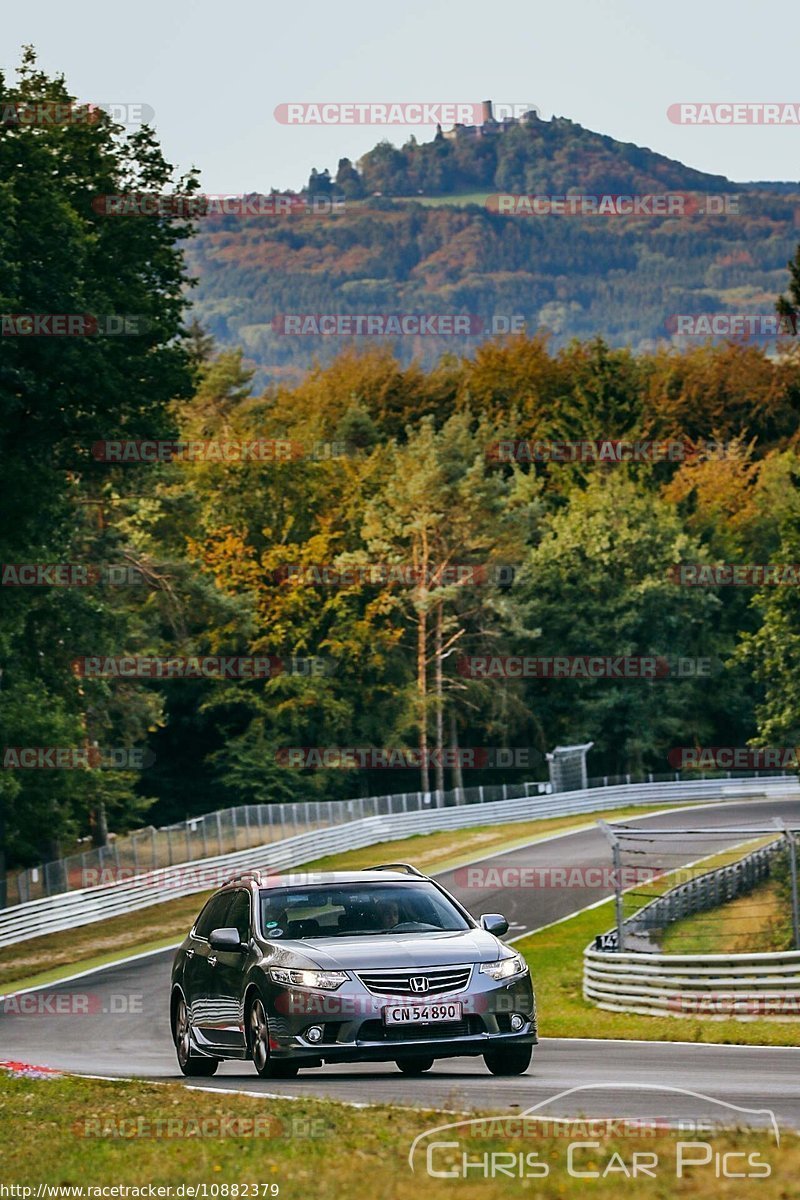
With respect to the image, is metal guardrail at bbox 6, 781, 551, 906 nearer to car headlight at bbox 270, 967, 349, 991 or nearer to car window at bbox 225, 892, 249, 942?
car window at bbox 225, 892, 249, 942

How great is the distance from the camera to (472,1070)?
14.1 meters

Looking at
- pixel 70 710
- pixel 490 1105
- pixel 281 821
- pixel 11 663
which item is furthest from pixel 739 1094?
pixel 281 821

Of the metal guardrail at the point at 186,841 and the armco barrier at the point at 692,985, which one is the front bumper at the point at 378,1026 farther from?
the metal guardrail at the point at 186,841

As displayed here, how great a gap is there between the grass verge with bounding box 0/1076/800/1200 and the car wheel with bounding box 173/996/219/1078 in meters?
2.43

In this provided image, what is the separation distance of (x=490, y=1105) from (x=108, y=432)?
31664 mm

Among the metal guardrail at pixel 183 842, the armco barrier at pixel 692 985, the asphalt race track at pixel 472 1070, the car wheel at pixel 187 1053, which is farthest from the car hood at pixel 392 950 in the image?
the metal guardrail at pixel 183 842

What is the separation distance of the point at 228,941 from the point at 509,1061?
225 cm

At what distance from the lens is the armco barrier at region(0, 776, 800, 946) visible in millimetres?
42312

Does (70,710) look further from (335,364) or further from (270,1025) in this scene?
(335,364)

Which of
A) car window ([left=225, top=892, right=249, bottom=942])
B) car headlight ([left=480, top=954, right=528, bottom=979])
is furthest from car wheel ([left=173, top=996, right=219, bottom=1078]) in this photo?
car headlight ([left=480, top=954, right=528, bottom=979])

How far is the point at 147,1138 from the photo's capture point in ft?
33.4

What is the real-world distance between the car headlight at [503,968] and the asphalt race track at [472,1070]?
0.74 metres

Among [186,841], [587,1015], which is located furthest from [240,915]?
[186,841]

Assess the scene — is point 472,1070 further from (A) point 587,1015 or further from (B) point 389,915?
(A) point 587,1015
